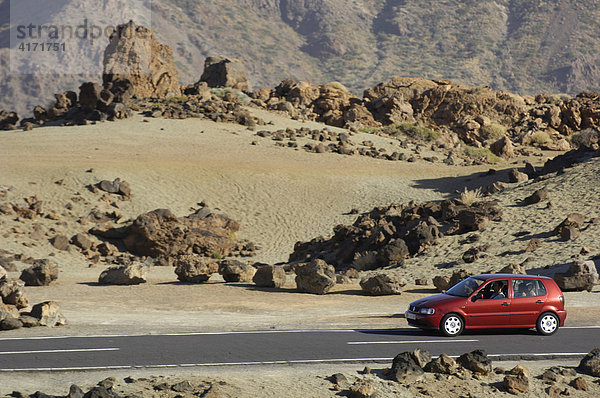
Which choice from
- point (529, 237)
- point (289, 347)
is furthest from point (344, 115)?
point (289, 347)

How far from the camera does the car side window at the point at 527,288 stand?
15977mm

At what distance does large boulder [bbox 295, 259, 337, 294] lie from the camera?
925 inches

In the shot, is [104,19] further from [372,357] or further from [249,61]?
[372,357]

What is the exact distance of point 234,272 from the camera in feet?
84.7

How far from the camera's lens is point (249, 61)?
151375 millimetres

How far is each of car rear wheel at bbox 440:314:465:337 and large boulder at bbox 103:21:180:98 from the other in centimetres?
5268

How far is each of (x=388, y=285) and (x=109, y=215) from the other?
19.0m

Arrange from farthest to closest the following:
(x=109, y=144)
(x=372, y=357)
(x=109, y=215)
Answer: (x=109, y=144) < (x=109, y=215) < (x=372, y=357)

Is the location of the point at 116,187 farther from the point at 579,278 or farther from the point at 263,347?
the point at 263,347

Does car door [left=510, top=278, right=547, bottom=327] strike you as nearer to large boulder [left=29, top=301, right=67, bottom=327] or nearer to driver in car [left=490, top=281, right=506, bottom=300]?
driver in car [left=490, top=281, right=506, bottom=300]

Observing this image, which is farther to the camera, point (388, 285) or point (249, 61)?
point (249, 61)

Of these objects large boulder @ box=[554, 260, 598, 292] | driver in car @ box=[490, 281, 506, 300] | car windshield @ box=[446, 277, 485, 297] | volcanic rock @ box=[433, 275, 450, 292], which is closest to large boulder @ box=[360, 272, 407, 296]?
volcanic rock @ box=[433, 275, 450, 292]

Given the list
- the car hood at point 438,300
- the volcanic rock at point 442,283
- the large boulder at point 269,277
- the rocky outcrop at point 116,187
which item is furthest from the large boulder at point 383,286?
the rocky outcrop at point 116,187

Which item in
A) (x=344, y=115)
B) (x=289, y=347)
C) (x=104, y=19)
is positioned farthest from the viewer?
(x=104, y=19)
